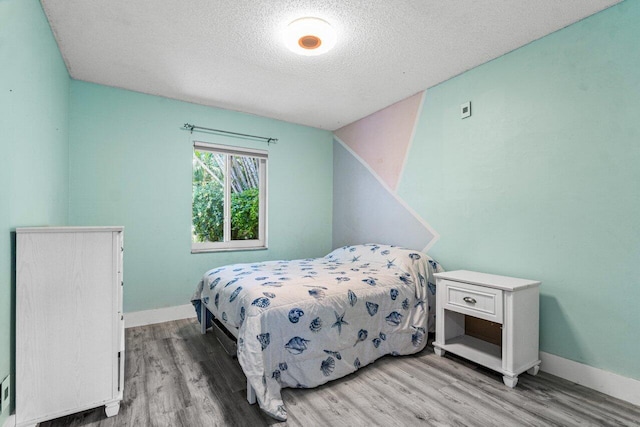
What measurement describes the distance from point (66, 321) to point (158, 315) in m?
1.75

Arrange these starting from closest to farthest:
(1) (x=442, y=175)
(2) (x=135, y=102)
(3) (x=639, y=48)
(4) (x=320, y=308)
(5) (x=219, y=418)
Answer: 1. (5) (x=219, y=418)
2. (3) (x=639, y=48)
3. (4) (x=320, y=308)
4. (1) (x=442, y=175)
5. (2) (x=135, y=102)

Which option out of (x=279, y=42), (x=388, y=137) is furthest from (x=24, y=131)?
(x=388, y=137)

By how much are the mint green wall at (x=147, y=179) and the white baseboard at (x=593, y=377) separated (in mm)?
2892

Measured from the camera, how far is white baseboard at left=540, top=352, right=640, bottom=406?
5.94 ft

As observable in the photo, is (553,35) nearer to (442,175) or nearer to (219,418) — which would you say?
(442,175)

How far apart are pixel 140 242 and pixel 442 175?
3099 millimetres

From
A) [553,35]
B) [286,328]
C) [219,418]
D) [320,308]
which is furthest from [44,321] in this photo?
[553,35]

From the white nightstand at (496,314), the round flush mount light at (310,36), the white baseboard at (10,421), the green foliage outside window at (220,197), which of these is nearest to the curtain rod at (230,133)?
the green foliage outside window at (220,197)

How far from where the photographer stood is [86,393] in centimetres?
162

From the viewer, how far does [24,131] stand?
5.47 feet

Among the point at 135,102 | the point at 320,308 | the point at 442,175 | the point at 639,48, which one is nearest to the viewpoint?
the point at 639,48

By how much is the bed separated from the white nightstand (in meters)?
0.22

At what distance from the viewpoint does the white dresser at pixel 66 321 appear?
1.50 metres

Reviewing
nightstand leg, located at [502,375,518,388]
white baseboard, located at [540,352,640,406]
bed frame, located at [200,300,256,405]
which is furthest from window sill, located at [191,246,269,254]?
white baseboard, located at [540,352,640,406]
